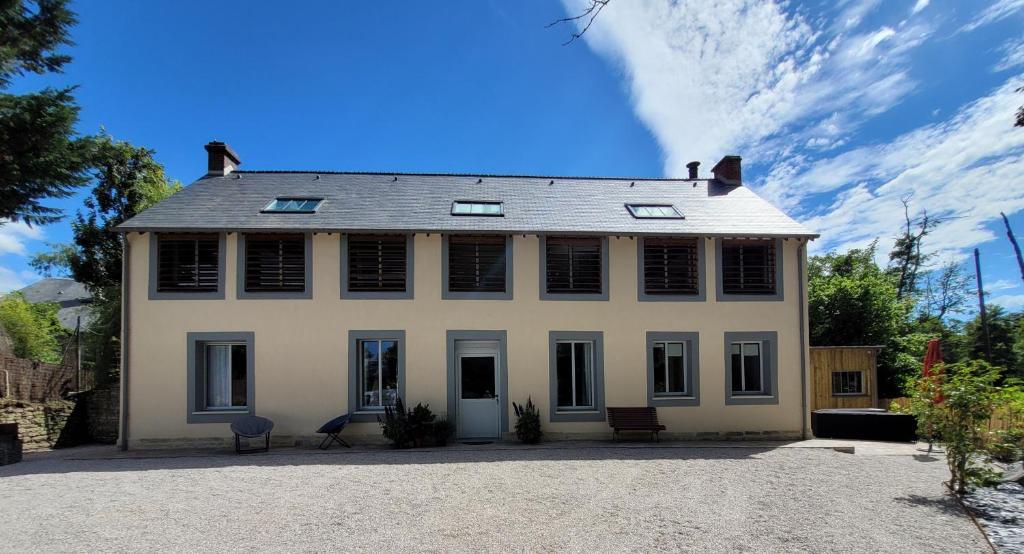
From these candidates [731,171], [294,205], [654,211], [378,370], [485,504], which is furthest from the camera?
[731,171]

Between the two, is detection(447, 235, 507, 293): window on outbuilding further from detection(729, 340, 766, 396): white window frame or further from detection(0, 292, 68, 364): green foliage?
detection(0, 292, 68, 364): green foliage

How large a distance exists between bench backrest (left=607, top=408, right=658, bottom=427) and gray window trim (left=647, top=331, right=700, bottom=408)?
0.38m

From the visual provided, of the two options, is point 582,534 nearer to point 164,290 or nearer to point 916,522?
point 916,522

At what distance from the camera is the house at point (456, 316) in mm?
10875

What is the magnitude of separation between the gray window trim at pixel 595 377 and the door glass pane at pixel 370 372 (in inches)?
148

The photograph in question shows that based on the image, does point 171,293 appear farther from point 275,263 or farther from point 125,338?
point 275,263

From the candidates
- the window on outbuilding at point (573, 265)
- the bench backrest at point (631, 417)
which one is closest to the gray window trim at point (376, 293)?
the window on outbuilding at point (573, 265)

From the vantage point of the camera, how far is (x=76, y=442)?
45.2 feet

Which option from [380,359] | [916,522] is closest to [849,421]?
[916,522]

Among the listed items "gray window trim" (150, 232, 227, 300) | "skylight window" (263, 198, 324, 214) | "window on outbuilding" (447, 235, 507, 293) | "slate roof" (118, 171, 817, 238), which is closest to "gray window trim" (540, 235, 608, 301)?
"slate roof" (118, 171, 817, 238)

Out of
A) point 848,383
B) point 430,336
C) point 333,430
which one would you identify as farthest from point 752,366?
point 333,430

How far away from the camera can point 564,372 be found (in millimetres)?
11648

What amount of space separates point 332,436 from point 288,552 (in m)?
5.92

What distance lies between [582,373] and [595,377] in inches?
12.4
